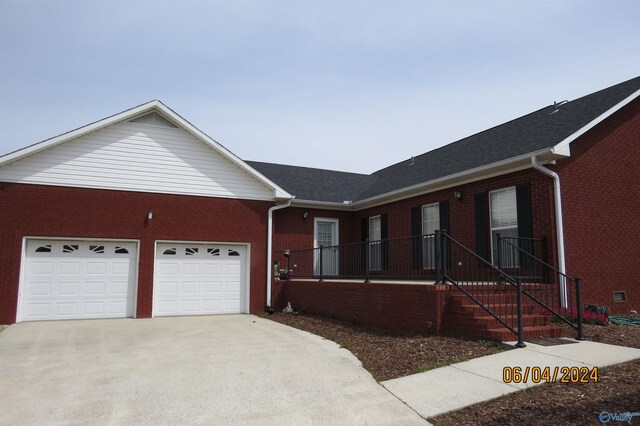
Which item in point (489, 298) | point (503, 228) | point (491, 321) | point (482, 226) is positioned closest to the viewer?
point (491, 321)

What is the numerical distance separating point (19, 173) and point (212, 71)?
5.68m

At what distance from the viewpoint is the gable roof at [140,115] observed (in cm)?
1201

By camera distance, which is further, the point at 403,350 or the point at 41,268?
the point at 41,268

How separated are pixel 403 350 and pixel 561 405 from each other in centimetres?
287

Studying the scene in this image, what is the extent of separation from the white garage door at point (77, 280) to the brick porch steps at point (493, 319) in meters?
9.00

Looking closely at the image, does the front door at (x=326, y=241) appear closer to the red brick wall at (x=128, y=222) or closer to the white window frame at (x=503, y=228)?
the red brick wall at (x=128, y=222)

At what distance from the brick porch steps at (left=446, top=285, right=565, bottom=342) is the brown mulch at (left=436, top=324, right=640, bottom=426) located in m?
1.97

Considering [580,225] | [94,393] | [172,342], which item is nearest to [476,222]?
[580,225]

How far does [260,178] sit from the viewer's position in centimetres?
1441

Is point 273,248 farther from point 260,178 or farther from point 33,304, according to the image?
point 33,304

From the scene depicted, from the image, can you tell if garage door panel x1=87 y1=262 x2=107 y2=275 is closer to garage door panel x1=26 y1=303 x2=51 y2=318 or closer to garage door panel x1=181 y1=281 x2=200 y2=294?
garage door panel x1=26 y1=303 x2=51 y2=318

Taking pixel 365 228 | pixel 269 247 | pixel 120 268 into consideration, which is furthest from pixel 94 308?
pixel 365 228

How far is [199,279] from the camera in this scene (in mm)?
13711

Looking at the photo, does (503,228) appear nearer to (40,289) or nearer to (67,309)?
(67,309)
